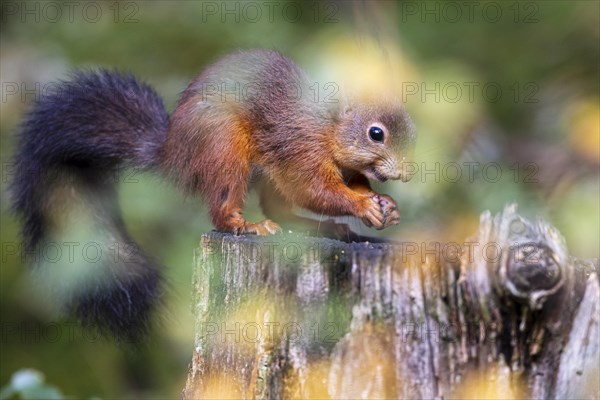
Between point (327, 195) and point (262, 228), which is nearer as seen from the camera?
point (262, 228)

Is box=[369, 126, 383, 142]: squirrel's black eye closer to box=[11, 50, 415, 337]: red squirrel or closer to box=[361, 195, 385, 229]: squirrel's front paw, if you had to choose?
box=[11, 50, 415, 337]: red squirrel

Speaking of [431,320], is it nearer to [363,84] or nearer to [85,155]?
[363,84]

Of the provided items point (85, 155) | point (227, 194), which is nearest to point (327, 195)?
point (227, 194)

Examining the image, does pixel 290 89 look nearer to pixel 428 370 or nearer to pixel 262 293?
pixel 262 293

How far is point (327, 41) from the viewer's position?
106 inches

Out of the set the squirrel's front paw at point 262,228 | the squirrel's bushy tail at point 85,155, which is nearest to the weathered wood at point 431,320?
the squirrel's front paw at point 262,228

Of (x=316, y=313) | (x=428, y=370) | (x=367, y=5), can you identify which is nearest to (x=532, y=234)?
(x=428, y=370)

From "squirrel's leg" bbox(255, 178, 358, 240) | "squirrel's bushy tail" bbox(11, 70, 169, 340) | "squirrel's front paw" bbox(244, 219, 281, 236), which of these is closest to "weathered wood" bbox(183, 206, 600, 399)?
"squirrel's front paw" bbox(244, 219, 281, 236)

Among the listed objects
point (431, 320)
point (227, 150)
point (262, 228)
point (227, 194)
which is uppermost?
point (227, 150)

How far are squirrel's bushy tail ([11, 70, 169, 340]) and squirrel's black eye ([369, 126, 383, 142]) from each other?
2.12 ft

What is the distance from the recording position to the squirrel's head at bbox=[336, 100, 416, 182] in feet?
7.14

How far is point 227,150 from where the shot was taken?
7.14 ft

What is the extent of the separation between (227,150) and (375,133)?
1.33 ft

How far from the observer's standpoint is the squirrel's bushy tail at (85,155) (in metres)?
2.43
